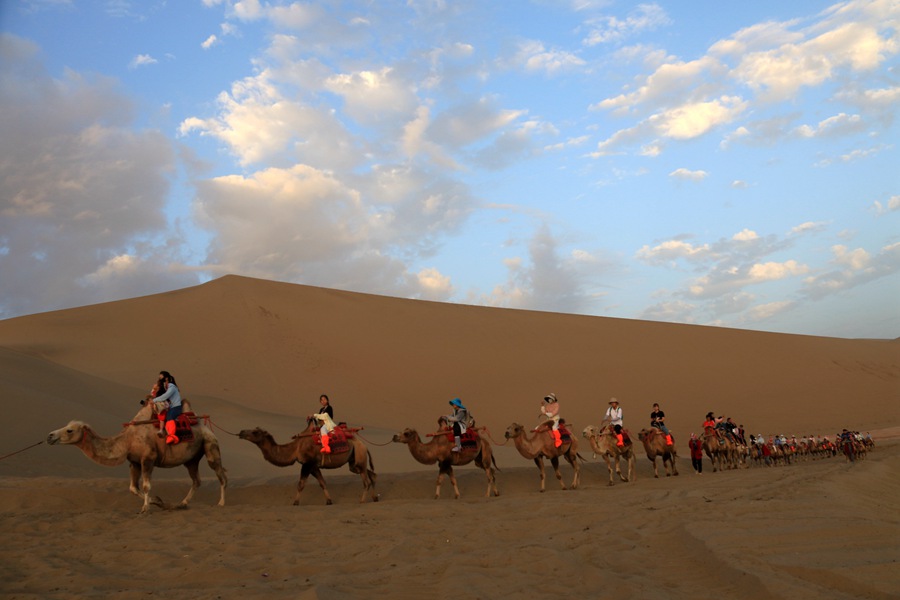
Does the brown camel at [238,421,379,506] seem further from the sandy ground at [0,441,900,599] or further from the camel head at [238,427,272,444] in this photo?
the sandy ground at [0,441,900,599]

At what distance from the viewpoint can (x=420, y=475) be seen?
65.5 ft

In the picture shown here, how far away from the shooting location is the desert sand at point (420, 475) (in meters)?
7.88

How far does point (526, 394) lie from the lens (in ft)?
133

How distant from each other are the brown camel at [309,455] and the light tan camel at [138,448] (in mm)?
1265

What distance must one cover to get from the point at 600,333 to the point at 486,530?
45.7 meters

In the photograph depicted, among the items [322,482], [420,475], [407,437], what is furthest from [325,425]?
[420,475]

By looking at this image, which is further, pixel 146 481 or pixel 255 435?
pixel 255 435

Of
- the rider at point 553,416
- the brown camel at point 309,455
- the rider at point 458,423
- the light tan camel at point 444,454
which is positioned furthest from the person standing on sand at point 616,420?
the brown camel at point 309,455

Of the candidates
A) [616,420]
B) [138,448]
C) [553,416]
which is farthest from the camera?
[616,420]

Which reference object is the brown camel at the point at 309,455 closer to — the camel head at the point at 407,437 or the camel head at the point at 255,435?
the camel head at the point at 255,435

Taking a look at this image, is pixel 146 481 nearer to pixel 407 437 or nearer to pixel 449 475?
pixel 407 437

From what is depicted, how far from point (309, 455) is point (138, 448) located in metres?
3.61

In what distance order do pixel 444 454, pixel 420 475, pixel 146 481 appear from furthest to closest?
pixel 420 475
pixel 444 454
pixel 146 481

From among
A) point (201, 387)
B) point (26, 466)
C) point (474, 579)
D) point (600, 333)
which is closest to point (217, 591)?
point (474, 579)
